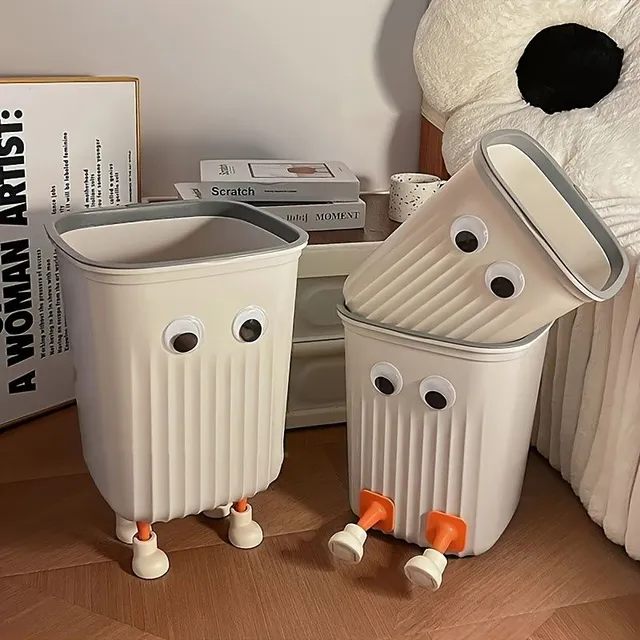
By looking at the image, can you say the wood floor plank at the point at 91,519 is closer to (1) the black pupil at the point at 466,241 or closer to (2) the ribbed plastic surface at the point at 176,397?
(2) the ribbed plastic surface at the point at 176,397

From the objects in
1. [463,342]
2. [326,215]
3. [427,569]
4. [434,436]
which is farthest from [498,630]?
[326,215]

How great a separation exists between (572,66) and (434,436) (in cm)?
56

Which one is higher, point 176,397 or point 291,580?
point 176,397

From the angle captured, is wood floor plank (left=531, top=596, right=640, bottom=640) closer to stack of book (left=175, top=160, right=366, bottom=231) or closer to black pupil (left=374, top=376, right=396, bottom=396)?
black pupil (left=374, top=376, right=396, bottom=396)

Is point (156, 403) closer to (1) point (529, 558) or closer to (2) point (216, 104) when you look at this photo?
(1) point (529, 558)

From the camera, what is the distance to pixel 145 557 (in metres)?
1.04

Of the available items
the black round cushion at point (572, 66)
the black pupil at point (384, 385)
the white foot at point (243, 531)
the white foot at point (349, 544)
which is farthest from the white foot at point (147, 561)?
the black round cushion at point (572, 66)

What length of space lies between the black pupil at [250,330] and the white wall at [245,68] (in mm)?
632

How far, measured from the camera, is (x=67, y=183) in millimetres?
1293

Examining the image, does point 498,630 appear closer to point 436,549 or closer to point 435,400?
point 436,549

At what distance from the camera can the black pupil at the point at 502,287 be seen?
2.99 feet

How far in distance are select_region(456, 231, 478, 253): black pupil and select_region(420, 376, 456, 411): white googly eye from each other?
17 centimetres

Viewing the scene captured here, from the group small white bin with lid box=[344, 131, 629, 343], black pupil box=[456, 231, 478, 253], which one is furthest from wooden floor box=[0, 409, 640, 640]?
black pupil box=[456, 231, 478, 253]

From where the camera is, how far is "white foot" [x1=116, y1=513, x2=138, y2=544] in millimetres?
1088
